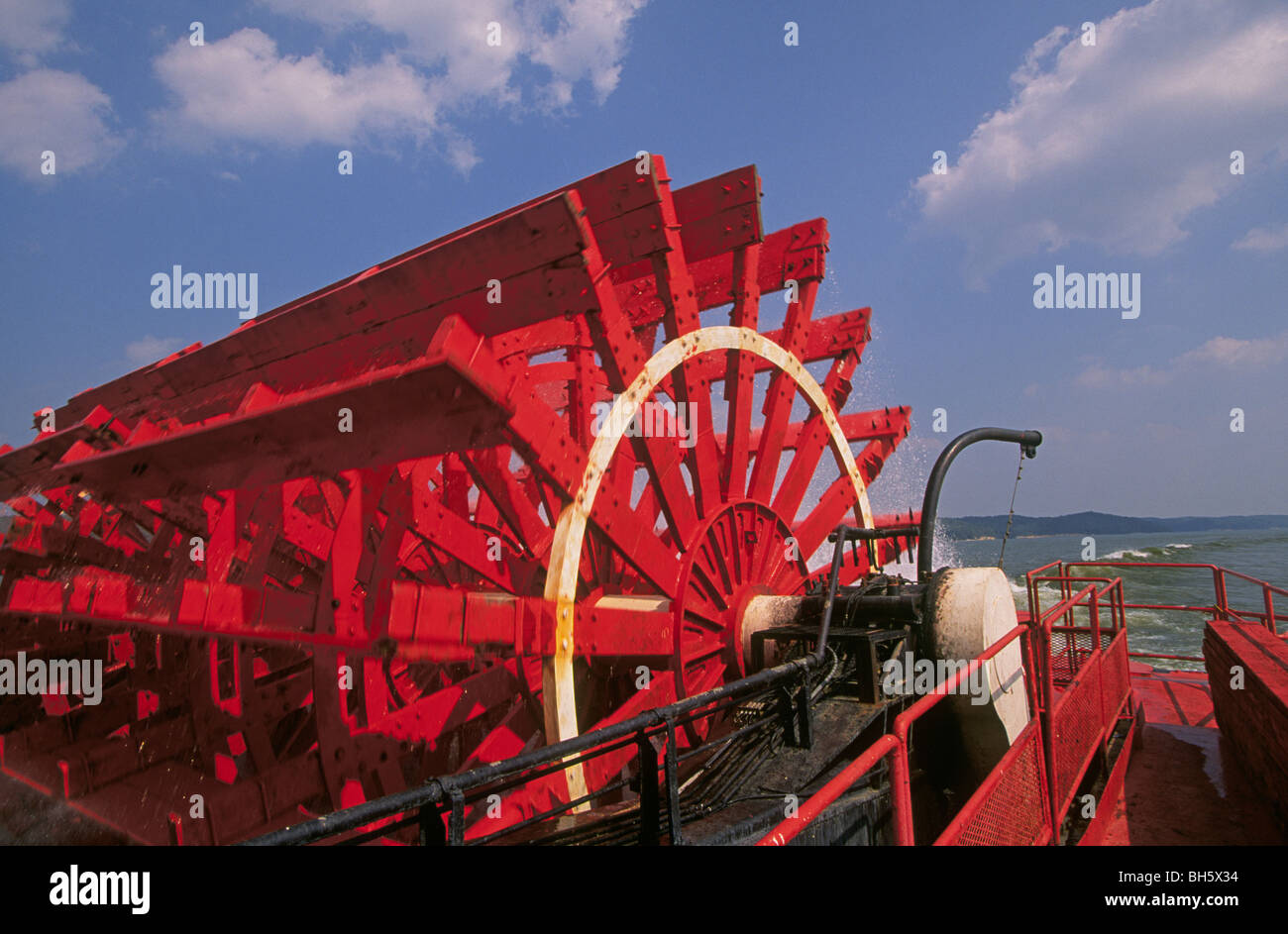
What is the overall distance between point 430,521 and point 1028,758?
3657 millimetres

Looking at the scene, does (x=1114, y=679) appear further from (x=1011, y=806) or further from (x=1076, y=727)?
(x=1011, y=806)

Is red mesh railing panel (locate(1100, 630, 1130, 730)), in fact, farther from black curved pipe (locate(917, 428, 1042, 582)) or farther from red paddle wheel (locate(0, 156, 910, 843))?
red paddle wheel (locate(0, 156, 910, 843))

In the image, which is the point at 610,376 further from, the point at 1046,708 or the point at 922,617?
the point at 1046,708

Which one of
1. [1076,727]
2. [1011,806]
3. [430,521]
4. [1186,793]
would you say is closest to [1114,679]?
[1186,793]

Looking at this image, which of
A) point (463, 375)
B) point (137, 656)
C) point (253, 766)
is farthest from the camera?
point (137, 656)

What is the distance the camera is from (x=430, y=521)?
16.5 feet

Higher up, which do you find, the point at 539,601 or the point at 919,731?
the point at 539,601

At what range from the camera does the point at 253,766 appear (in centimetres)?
541

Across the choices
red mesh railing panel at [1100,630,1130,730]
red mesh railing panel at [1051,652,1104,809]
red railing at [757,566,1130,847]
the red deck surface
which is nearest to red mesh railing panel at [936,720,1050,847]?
red railing at [757,566,1130,847]

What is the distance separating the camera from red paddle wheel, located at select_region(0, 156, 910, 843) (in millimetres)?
3756

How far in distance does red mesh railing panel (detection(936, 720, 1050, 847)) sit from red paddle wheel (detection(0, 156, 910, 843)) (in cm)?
170
